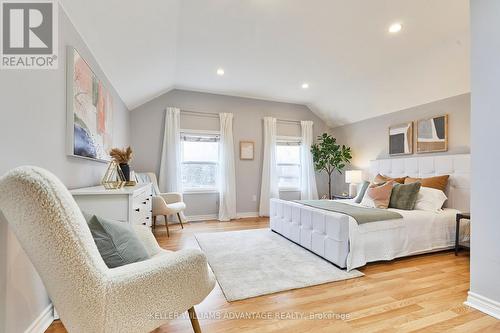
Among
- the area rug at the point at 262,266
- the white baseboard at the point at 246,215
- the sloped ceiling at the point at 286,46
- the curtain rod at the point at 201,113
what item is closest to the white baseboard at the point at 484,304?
the area rug at the point at 262,266

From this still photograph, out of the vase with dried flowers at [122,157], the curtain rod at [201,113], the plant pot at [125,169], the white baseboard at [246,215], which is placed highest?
the curtain rod at [201,113]

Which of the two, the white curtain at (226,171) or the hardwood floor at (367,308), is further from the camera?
the white curtain at (226,171)

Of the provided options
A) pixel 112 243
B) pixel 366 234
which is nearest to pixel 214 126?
pixel 366 234

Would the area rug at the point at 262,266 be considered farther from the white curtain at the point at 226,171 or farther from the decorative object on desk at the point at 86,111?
the decorative object on desk at the point at 86,111

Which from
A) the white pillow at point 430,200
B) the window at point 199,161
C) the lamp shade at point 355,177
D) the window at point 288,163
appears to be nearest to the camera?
the white pillow at point 430,200

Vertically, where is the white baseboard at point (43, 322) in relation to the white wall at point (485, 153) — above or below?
below

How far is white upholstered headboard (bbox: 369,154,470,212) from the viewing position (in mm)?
3152

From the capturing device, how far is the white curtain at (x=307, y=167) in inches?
214

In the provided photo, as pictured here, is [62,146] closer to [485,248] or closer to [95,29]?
[95,29]

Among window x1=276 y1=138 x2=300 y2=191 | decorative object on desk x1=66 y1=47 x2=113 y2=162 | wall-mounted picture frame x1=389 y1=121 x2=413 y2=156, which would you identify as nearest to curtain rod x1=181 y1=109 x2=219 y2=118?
window x1=276 y1=138 x2=300 y2=191

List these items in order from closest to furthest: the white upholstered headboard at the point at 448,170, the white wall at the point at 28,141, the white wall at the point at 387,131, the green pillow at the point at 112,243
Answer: the green pillow at the point at 112,243
the white wall at the point at 28,141
the white upholstered headboard at the point at 448,170
the white wall at the point at 387,131

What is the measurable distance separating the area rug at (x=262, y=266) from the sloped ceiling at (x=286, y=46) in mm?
2492

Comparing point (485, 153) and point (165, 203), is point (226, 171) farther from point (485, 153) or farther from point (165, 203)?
point (485, 153)

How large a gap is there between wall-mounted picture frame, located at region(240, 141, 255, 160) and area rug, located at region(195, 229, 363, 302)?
2.06 m
